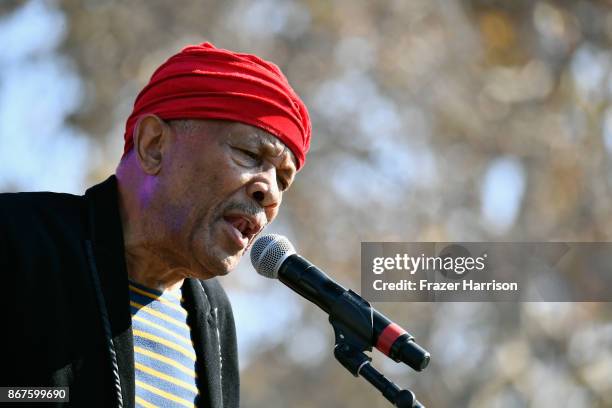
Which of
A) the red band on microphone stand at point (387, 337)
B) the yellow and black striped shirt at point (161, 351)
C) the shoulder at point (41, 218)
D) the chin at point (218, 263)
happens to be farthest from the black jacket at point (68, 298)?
the red band on microphone stand at point (387, 337)

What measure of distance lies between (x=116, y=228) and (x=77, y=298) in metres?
0.34

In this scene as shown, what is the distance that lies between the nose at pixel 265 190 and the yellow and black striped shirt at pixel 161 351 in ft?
1.59

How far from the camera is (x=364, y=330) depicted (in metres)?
3.40

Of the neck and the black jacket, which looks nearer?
the black jacket

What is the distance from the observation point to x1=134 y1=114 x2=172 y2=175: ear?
404 cm

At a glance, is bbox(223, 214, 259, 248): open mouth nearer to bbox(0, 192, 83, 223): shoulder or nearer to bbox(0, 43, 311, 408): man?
bbox(0, 43, 311, 408): man

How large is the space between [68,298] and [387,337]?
3.23 feet

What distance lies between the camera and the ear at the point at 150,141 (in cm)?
404

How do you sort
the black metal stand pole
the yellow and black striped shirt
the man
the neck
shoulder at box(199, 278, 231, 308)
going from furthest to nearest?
shoulder at box(199, 278, 231, 308) → the neck → the yellow and black striped shirt → the man → the black metal stand pole

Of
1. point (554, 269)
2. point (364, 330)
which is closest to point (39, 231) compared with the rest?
point (364, 330)

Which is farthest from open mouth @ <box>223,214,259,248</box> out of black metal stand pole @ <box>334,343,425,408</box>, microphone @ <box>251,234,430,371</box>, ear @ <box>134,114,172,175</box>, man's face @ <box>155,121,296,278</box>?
black metal stand pole @ <box>334,343,425,408</box>

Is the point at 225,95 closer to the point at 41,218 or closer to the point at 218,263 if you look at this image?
the point at 218,263

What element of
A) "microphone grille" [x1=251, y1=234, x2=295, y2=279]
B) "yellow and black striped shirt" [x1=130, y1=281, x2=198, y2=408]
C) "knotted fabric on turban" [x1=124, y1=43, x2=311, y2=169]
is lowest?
"yellow and black striped shirt" [x1=130, y1=281, x2=198, y2=408]

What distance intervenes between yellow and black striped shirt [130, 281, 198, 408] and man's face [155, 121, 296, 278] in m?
0.18
